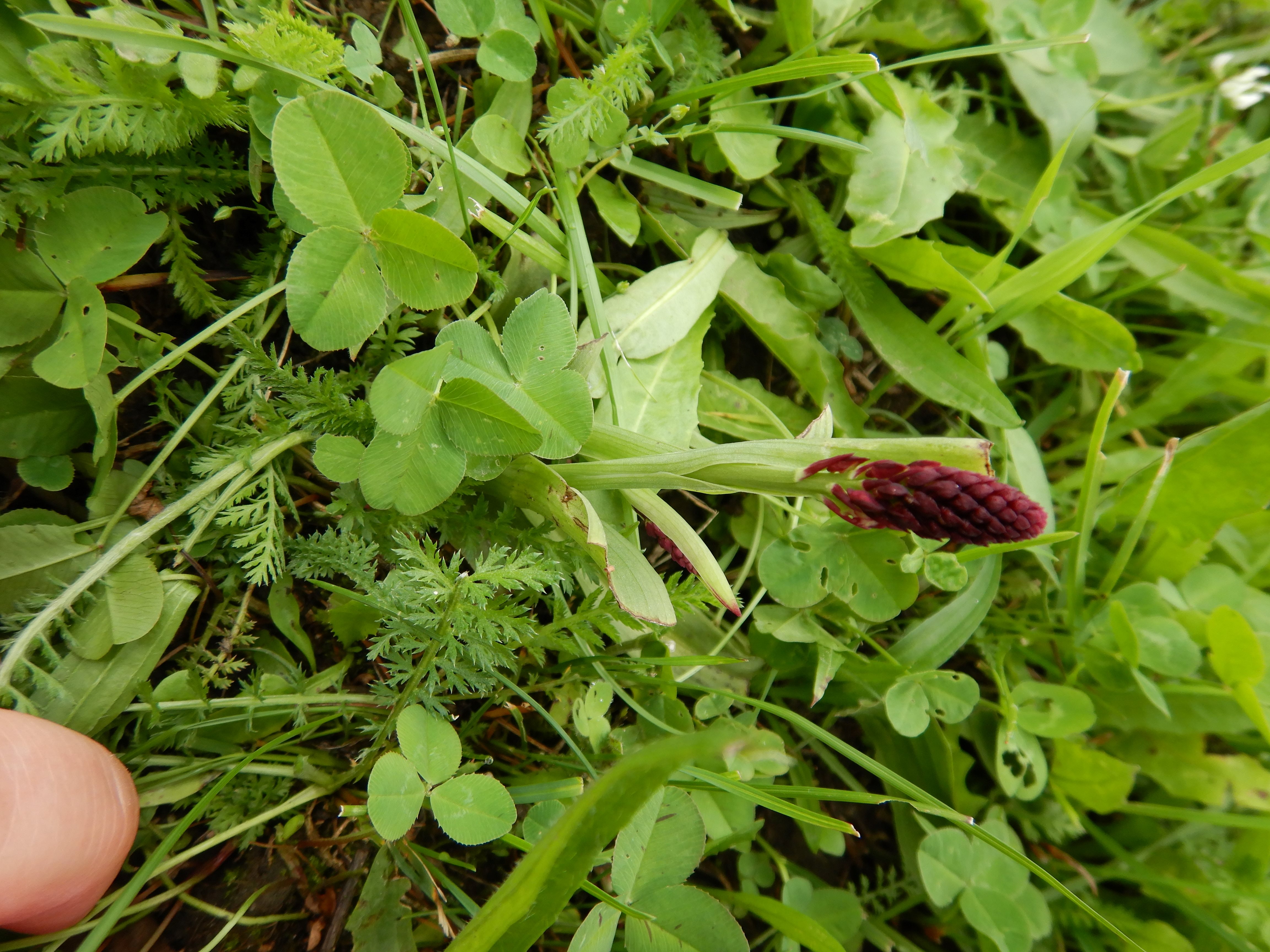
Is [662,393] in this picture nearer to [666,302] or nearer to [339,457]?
[666,302]

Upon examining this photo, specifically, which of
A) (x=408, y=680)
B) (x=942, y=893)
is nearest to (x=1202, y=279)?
(x=942, y=893)

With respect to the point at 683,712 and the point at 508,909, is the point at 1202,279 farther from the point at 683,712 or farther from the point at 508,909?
the point at 508,909

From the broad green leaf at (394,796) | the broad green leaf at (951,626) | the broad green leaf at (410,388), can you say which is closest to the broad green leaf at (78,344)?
the broad green leaf at (410,388)

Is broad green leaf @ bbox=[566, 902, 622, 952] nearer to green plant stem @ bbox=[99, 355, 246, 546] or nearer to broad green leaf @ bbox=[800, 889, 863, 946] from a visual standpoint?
broad green leaf @ bbox=[800, 889, 863, 946]

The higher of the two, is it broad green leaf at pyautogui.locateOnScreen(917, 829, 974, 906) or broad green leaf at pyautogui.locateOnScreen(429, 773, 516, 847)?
broad green leaf at pyautogui.locateOnScreen(429, 773, 516, 847)

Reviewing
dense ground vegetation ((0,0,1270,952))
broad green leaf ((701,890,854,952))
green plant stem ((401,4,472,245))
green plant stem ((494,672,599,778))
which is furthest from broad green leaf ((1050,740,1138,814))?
green plant stem ((401,4,472,245))

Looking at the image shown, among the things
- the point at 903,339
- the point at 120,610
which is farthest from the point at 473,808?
the point at 903,339

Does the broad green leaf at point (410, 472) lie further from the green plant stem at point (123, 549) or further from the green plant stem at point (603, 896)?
the green plant stem at point (603, 896)

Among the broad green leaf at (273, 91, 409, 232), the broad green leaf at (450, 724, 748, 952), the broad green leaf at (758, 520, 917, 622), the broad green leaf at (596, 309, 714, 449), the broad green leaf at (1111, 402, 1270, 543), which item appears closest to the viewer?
the broad green leaf at (450, 724, 748, 952)
